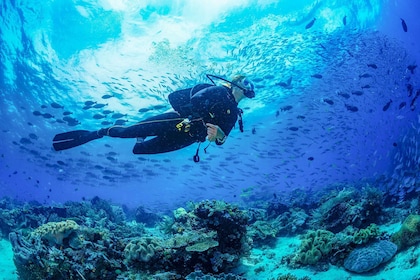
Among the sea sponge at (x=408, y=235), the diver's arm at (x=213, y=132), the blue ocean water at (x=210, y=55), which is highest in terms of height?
the blue ocean water at (x=210, y=55)

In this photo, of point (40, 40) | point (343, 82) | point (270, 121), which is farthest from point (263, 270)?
point (270, 121)

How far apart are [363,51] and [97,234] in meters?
23.5

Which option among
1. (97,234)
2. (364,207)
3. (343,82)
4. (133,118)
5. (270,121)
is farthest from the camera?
(270,121)

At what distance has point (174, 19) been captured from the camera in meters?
17.9

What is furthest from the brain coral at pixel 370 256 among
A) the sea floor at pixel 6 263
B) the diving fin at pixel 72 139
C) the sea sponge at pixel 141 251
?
the sea floor at pixel 6 263

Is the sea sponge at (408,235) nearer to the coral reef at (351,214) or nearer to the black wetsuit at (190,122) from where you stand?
the coral reef at (351,214)

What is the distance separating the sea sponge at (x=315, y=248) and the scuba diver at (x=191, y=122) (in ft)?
10.6

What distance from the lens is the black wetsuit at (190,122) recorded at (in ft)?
19.2

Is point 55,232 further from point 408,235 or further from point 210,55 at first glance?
point 210,55

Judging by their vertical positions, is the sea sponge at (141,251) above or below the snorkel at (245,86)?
below

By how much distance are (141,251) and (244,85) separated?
446 cm

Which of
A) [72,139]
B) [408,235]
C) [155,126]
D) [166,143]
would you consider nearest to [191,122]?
[155,126]

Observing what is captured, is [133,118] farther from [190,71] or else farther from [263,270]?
[263,270]

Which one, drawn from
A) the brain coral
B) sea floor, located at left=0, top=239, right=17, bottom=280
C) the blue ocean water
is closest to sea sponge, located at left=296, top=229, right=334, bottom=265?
the brain coral
